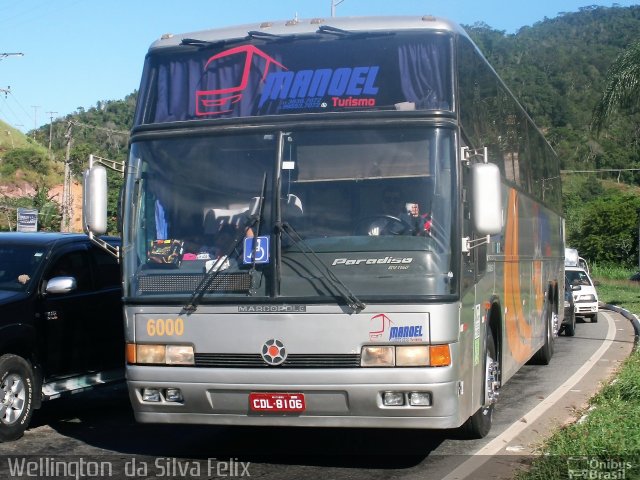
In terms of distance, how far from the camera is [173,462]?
7.98 meters

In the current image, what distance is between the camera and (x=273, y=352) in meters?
7.12

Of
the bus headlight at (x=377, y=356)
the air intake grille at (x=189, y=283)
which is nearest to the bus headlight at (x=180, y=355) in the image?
the air intake grille at (x=189, y=283)

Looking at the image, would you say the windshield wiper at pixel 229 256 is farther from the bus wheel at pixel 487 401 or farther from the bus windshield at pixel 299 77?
the bus wheel at pixel 487 401

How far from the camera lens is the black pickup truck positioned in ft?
29.4

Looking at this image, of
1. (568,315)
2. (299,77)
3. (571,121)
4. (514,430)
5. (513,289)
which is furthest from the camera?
(571,121)

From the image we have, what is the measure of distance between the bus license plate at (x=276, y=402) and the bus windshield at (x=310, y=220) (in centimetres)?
78

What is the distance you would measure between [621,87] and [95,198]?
2009cm

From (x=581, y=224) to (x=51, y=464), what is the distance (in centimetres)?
8328

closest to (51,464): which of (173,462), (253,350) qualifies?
(173,462)

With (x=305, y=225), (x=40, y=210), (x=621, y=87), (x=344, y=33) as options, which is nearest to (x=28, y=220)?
(x=40, y=210)

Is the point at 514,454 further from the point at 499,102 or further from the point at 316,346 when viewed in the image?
the point at 499,102

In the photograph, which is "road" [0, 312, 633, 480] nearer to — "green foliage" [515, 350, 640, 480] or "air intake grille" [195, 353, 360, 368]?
"green foliage" [515, 350, 640, 480]

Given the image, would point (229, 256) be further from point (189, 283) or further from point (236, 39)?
point (236, 39)

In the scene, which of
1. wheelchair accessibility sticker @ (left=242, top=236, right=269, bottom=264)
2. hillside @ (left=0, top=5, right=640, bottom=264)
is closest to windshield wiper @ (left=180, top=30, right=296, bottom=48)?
wheelchair accessibility sticker @ (left=242, top=236, right=269, bottom=264)
